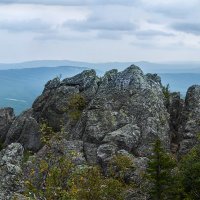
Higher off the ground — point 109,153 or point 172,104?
point 172,104

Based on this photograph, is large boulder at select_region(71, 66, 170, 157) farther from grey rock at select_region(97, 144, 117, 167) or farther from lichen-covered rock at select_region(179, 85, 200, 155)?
lichen-covered rock at select_region(179, 85, 200, 155)

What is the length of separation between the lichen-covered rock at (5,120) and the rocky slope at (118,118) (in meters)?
10.1

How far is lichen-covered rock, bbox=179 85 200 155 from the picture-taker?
74.2 metres

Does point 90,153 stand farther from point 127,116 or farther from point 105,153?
point 127,116

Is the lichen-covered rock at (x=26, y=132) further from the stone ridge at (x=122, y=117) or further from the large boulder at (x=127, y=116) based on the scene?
the large boulder at (x=127, y=116)

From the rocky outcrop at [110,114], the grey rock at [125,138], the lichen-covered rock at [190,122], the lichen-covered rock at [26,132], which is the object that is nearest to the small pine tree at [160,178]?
the rocky outcrop at [110,114]

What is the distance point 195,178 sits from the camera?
184 ft

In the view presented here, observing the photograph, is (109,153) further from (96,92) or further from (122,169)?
(96,92)

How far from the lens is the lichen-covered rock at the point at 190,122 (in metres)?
74.2

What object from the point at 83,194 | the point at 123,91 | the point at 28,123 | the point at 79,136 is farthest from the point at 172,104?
the point at 83,194

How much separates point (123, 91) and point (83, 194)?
3893 centimetres

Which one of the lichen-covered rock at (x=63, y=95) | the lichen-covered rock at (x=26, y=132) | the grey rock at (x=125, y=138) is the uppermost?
the lichen-covered rock at (x=63, y=95)

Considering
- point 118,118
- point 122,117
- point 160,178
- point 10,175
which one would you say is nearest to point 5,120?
point 118,118

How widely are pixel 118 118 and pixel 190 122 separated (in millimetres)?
12071
